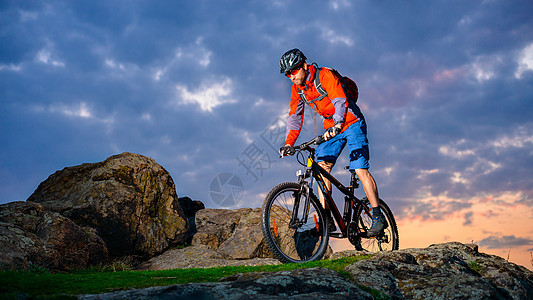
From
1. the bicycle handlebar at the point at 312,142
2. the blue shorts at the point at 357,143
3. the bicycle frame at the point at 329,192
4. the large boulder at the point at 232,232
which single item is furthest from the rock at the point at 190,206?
the bicycle handlebar at the point at 312,142

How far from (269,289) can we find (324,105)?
13.6 ft

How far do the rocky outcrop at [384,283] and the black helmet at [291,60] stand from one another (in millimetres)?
3373

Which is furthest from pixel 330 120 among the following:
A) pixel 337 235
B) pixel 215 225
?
pixel 215 225

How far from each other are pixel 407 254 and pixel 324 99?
9.55 feet

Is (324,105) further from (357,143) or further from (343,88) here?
(357,143)

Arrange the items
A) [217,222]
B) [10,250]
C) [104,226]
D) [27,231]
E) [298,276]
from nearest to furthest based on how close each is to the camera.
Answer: [298,276]
[10,250]
[27,231]
[104,226]
[217,222]

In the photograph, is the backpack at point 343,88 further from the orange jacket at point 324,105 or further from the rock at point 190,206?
the rock at point 190,206

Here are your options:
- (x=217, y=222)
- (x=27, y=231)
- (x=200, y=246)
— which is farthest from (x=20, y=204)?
(x=217, y=222)

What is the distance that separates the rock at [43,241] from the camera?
22.9 feet

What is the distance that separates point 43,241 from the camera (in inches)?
308

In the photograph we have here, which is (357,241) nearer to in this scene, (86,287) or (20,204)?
(86,287)

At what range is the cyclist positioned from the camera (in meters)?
6.66

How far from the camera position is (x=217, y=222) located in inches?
493

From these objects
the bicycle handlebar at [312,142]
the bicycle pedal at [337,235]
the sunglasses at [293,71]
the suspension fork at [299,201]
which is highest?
the sunglasses at [293,71]
